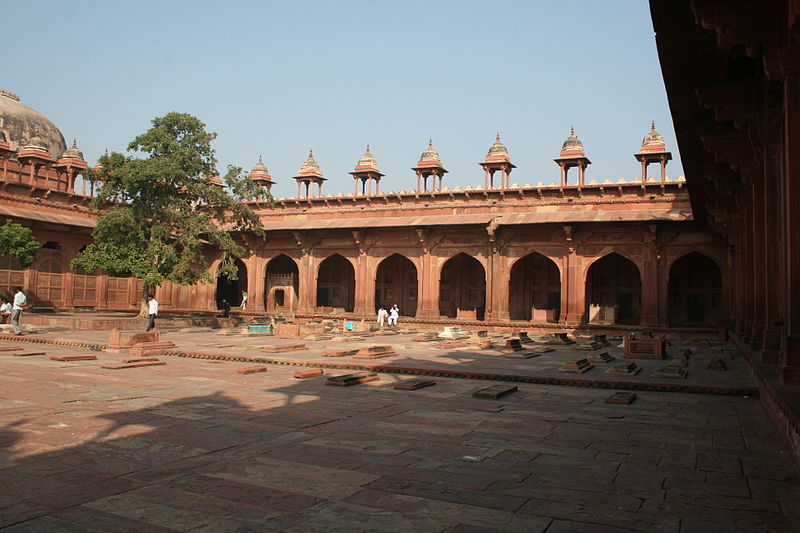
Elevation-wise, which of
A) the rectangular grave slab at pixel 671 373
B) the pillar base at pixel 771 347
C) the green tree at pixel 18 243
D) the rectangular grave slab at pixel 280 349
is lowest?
the rectangular grave slab at pixel 280 349

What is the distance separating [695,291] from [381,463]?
Answer: 2410 centimetres

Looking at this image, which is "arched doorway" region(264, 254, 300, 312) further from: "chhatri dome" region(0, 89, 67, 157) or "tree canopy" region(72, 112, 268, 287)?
"chhatri dome" region(0, 89, 67, 157)

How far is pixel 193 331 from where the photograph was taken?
2150 cm

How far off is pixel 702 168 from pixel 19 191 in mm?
26746

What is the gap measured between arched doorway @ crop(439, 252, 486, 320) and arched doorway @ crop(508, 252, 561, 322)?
1.75 m

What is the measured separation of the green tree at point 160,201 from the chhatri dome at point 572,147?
39.6ft

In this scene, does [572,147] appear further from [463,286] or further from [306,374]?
[306,374]

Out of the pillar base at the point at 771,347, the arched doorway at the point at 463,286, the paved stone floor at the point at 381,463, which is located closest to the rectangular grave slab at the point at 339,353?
the paved stone floor at the point at 381,463

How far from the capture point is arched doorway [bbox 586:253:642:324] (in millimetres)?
26656

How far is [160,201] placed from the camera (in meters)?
21.7

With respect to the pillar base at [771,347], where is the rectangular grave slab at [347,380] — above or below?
below

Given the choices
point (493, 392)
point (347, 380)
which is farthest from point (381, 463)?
point (347, 380)

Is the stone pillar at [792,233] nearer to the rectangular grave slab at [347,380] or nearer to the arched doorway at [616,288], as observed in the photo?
the rectangular grave slab at [347,380]

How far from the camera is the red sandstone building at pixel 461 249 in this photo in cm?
2412
